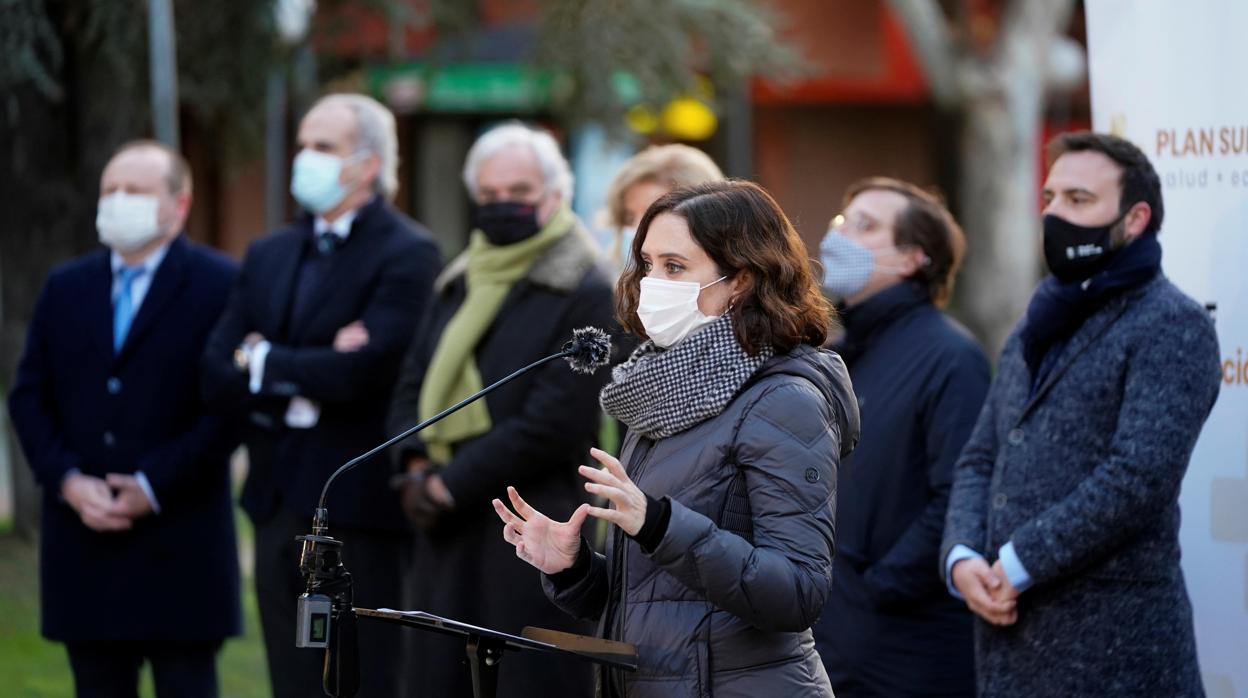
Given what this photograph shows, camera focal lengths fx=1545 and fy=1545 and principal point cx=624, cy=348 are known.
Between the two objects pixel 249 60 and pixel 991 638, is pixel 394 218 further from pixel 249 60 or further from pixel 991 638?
pixel 249 60

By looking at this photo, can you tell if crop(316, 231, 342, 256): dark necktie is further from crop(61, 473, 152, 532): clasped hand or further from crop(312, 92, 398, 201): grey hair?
crop(61, 473, 152, 532): clasped hand

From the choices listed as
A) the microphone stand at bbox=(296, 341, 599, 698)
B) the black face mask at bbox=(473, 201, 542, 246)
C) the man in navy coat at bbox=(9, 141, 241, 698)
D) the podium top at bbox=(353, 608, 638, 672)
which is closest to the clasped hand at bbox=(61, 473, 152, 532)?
the man in navy coat at bbox=(9, 141, 241, 698)

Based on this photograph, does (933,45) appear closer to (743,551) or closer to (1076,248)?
(1076,248)

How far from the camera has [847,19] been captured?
74.6ft

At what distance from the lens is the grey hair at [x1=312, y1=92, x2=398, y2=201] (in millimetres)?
5883

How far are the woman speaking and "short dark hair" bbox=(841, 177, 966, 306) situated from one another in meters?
1.70

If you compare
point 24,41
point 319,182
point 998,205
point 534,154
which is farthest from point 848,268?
point 998,205

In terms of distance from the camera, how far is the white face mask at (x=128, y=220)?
5.77 m

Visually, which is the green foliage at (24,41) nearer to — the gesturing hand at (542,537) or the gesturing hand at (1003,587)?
the gesturing hand at (542,537)

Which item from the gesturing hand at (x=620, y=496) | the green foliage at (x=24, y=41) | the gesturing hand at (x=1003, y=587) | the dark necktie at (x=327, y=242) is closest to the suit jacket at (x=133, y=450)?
the dark necktie at (x=327, y=242)

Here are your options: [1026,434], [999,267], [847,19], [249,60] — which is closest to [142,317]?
[1026,434]

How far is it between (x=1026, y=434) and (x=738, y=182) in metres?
1.25

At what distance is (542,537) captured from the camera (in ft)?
10.6

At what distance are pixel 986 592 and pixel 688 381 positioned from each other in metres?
1.30
